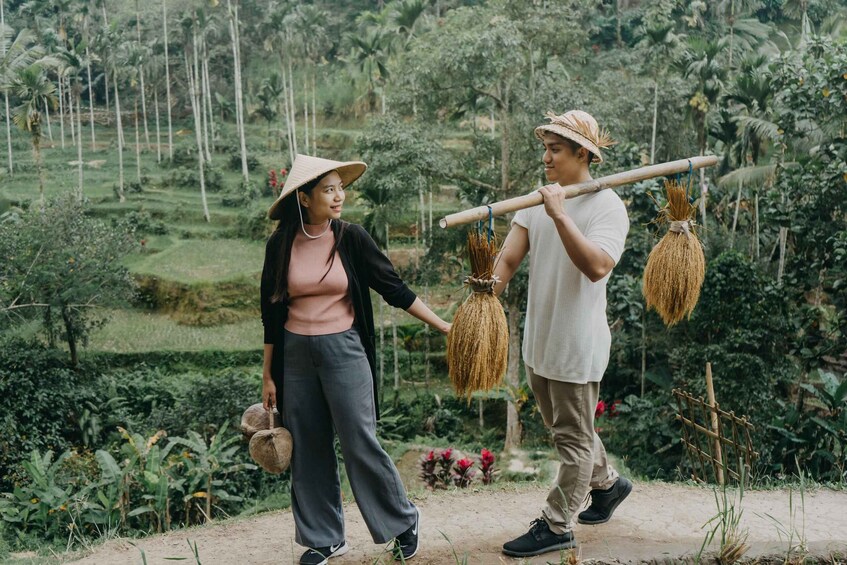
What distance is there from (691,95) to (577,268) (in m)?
14.4

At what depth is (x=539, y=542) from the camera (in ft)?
9.71

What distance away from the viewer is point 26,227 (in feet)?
43.3

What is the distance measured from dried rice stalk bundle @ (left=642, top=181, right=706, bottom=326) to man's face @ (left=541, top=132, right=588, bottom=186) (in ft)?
1.69

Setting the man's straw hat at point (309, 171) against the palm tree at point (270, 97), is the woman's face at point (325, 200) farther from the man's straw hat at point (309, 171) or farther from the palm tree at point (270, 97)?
the palm tree at point (270, 97)

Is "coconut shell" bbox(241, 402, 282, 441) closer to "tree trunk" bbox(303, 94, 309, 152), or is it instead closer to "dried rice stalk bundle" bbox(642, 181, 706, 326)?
"dried rice stalk bundle" bbox(642, 181, 706, 326)

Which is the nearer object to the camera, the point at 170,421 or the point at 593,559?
the point at 593,559

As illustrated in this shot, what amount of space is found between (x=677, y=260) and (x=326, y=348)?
1389 mm

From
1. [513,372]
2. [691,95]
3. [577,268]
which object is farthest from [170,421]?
[691,95]

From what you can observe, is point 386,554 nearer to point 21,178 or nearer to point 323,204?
point 323,204

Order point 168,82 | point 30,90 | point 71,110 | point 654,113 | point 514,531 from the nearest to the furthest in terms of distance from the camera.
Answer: point 514,531 → point 654,113 → point 30,90 → point 71,110 → point 168,82

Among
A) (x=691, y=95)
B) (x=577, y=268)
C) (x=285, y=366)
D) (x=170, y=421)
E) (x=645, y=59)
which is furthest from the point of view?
(x=645, y=59)

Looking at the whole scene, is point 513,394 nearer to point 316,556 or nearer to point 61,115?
point 316,556

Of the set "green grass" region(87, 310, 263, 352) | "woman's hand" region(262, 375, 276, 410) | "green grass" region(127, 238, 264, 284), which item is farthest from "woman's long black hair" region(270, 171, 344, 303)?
"green grass" region(127, 238, 264, 284)

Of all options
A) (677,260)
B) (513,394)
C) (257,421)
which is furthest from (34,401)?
(677,260)
